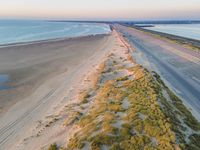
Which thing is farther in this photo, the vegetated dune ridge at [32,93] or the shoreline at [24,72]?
the shoreline at [24,72]

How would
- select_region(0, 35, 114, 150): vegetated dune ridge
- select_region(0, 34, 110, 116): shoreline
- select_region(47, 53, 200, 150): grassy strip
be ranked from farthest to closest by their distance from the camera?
1. select_region(0, 34, 110, 116): shoreline
2. select_region(0, 35, 114, 150): vegetated dune ridge
3. select_region(47, 53, 200, 150): grassy strip

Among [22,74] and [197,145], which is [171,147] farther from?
[22,74]

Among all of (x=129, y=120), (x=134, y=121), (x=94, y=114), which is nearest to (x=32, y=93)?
(x=94, y=114)

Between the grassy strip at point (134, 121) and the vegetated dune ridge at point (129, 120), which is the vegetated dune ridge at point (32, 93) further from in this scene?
the grassy strip at point (134, 121)

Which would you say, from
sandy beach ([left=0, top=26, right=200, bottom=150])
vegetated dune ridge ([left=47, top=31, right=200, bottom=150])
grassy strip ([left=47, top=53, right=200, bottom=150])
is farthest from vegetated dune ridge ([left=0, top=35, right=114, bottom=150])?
grassy strip ([left=47, top=53, right=200, bottom=150])

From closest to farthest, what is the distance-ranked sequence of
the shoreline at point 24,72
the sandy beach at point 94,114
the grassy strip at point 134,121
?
the grassy strip at point 134,121
the sandy beach at point 94,114
the shoreline at point 24,72

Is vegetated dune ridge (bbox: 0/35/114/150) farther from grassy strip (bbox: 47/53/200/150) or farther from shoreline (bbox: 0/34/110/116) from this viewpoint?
grassy strip (bbox: 47/53/200/150)

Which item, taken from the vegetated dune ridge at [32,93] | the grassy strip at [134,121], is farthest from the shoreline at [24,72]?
the grassy strip at [134,121]

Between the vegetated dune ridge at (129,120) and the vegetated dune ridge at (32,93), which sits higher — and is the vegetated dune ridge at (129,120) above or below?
above

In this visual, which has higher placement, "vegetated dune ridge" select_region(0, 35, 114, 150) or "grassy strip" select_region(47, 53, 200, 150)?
"grassy strip" select_region(47, 53, 200, 150)

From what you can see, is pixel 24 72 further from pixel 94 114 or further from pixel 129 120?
pixel 129 120
